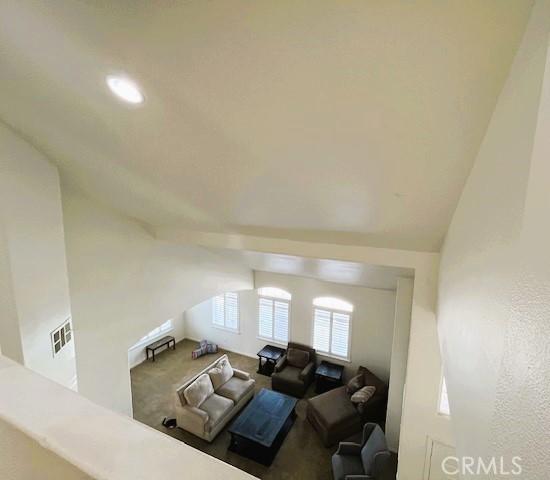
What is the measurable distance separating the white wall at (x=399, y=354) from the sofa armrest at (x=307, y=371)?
2.01 metres

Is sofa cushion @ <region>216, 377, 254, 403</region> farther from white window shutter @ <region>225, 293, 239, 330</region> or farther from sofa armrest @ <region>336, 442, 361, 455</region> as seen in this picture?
sofa armrest @ <region>336, 442, 361, 455</region>

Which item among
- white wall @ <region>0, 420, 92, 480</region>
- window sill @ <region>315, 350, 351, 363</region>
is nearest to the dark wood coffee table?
window sill @ <region>315, 350, 351, 363</region>

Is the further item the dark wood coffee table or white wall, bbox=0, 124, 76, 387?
the dark wood coffee table

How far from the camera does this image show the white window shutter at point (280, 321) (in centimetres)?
783

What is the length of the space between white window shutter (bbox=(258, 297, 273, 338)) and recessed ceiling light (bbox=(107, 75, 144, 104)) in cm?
680

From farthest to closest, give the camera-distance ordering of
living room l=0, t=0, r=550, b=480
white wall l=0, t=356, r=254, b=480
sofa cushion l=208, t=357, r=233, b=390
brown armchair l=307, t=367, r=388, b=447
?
1. sofa cushion l=208, t=357, r=233, b=390
2. brown armchair l=307, t=367, r=388, b=447
3. living room l=0, t=0, r=550, b=480
4. white wall l=0, t=356, r=254, b=480

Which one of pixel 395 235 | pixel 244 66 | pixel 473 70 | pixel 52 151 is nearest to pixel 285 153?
pixel 244 66

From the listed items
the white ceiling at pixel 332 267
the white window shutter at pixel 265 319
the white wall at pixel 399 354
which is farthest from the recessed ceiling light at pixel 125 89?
the white window shutter at pixel 265 319

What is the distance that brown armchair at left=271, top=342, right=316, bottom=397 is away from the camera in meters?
6.64

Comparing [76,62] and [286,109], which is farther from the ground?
[76,62]

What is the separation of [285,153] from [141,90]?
2.75 ft

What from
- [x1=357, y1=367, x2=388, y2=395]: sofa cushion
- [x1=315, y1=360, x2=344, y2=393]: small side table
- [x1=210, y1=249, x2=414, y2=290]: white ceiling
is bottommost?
[x1=315, y1=360, x2=344, y2=393]: small side table

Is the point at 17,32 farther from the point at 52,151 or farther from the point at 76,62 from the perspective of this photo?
the point at 52,151

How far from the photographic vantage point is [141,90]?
1571mm
